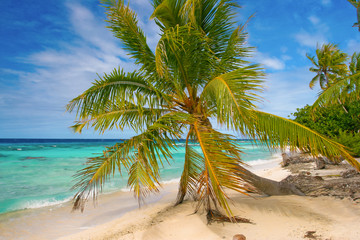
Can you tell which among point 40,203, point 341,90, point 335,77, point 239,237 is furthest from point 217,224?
point 335,77

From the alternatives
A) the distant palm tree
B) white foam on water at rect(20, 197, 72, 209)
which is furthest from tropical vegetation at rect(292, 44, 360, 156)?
white foam on water at rect(20, 197, 72, 209)

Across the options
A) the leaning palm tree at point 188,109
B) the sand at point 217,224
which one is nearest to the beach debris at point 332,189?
the sand at point 217,224

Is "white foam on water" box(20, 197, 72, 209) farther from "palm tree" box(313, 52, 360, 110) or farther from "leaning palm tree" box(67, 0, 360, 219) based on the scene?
"palm tree" box(313, 52, 360, 110)

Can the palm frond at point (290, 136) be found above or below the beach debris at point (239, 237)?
above

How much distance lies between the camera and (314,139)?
3578 mm

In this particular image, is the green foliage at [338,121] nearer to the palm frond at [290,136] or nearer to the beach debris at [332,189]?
the beach debris at [332,189]

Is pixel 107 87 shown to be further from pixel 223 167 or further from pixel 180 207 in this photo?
pixel 180 207

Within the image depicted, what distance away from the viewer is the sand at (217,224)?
351cm

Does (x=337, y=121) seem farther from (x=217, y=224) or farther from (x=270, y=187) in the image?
(x=217, y=224)

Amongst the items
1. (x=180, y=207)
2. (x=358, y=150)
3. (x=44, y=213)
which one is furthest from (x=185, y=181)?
(x=358, y=150)

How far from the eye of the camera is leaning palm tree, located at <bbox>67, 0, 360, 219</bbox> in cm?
327

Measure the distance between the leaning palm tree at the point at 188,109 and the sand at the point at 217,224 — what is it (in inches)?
18.6

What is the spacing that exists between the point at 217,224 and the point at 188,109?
225 centimetres

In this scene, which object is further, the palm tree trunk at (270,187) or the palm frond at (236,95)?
the palm tree trunk at (270,187)
